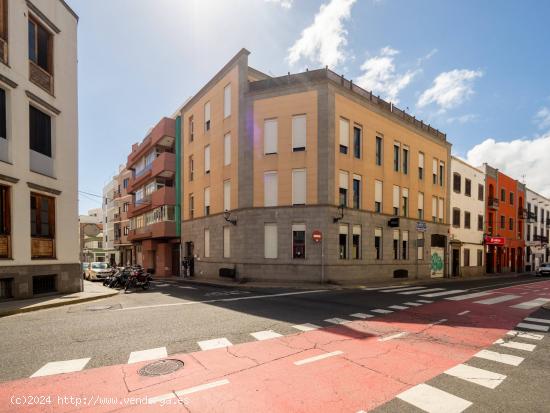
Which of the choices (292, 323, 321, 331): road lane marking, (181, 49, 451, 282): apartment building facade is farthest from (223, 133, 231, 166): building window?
(292, 323, 321, 331): road lane marking

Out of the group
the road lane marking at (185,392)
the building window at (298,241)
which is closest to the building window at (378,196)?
the building window at (298,241)

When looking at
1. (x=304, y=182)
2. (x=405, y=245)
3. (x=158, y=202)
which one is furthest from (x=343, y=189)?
(x=158, y=202)

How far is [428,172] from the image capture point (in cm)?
2775

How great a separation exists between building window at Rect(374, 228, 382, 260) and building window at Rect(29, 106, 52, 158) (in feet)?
66.3

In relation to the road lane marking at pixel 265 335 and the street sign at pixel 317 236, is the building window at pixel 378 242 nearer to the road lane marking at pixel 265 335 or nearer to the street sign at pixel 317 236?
the street sign at pixel 317 236

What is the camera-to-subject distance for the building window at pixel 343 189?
20.7m

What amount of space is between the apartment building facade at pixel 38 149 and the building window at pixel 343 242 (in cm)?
1482

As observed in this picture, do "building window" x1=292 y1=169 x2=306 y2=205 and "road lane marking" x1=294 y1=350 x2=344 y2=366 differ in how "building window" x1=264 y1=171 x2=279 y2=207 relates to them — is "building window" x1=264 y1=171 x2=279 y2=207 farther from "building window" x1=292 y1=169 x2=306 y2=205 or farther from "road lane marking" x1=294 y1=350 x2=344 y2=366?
"road lane marking" x1=294 y1=350 x2=344 y2=366

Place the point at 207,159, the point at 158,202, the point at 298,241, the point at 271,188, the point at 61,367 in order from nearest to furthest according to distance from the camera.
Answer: the point at 61,367
the point at 298,241
the point at 271,188
the point at 207,159
the point at 158,202

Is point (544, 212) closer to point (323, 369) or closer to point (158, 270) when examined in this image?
point (158, 270)

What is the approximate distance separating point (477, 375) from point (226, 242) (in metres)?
19.0

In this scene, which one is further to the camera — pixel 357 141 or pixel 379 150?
pixel 379 150

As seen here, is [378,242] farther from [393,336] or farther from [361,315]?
[393,336]

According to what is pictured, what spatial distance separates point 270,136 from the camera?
21062 mm
